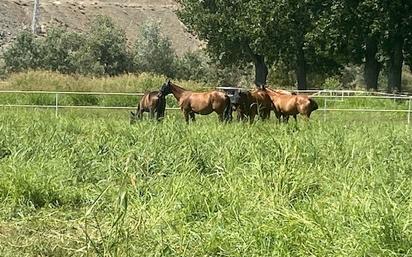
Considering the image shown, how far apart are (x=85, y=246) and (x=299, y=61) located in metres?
37.1

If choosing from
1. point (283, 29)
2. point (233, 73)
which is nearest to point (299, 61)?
point (283, 29)

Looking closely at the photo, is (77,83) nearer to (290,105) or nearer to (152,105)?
(152,105)

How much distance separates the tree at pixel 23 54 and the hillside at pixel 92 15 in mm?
20133

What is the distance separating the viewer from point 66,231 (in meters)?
6.45

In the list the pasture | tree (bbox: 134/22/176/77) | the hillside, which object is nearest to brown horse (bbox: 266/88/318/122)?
the pasture

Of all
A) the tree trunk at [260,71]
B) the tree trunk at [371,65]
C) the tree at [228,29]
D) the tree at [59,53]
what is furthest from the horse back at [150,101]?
the tree at [59,53]

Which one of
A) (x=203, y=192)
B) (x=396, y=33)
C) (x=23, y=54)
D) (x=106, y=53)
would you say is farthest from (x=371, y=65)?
(x=203, y=192)

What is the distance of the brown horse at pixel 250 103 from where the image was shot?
62.2 ft

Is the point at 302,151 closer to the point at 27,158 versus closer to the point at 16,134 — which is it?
the point at 27,158

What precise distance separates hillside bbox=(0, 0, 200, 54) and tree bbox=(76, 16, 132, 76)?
1882 centimetres

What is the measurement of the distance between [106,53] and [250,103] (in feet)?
118

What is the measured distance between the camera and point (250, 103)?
19.2 metres

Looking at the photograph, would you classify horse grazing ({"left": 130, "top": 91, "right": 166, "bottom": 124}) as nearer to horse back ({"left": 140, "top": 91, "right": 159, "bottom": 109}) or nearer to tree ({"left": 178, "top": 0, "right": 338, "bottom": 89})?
horse back ({"left": 140, "top": 91, "right": 159, "bottom": 109})

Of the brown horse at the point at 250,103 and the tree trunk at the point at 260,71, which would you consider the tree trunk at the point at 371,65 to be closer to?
the tree trunk at the point at 260,71
